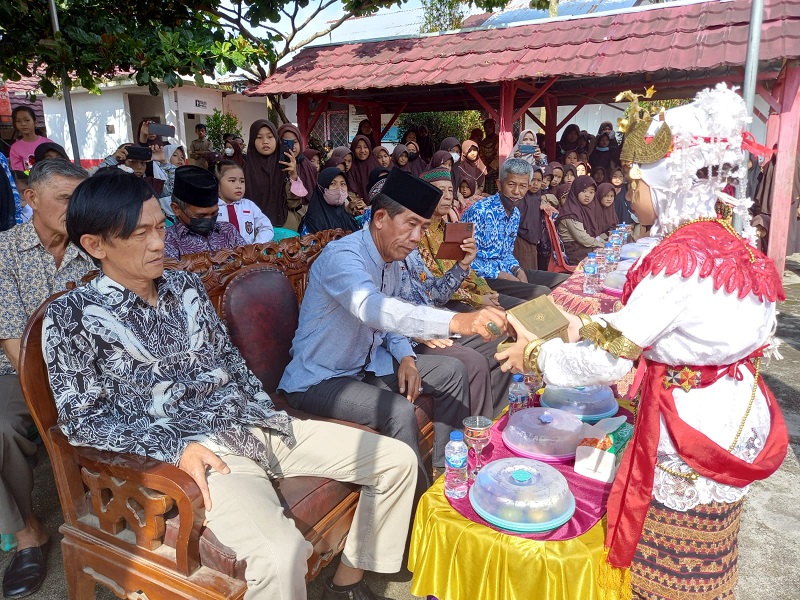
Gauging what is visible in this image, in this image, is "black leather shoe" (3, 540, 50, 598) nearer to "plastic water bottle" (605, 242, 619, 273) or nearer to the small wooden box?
the small wooden box

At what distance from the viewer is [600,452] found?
2016mm

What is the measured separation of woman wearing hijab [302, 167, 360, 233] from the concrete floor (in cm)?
291

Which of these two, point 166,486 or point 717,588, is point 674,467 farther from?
point 166,486

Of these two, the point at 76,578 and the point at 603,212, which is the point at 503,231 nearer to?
the point at 603,212

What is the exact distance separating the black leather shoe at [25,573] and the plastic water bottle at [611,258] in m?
4.24

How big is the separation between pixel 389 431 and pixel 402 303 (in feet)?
2.03

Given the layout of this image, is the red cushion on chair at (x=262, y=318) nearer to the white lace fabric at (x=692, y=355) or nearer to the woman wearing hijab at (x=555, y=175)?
the white lace fabric at (x=692, y=355)

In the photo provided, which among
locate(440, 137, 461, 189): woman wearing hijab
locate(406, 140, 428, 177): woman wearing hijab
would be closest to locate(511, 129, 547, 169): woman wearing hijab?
locate(440, 137, 461, 189): woman wearing hijab

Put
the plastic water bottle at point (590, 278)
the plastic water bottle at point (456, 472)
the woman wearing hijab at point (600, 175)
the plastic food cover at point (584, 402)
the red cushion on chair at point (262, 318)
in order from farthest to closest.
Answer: the woman wearing hijab at point (600, 175)
the plastic water bottle at point (590, 278)
the red cushion on chair at point (262, 318)
the plastic food cover at point (584, 402)
the plastic water bottle at point (456, 472)

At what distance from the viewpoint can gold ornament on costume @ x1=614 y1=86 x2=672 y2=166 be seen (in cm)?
160

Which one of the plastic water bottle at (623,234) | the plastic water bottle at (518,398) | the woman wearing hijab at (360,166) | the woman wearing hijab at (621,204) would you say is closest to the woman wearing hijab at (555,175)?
the woman wearing hijab at (621,204)

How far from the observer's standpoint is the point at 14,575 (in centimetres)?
239

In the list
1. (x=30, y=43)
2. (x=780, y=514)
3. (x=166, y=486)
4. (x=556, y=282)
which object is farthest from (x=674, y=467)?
(x=30, y=43)

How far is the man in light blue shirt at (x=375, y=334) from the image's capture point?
7.80ft
